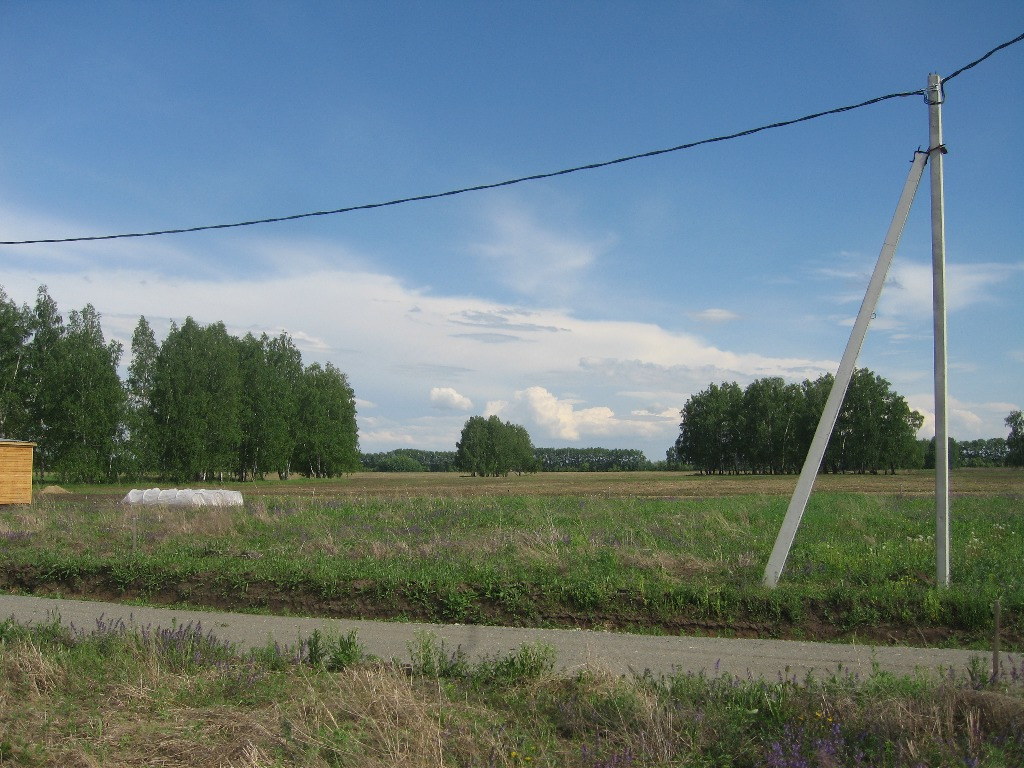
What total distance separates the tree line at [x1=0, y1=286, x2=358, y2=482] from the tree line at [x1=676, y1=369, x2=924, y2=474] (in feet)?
183

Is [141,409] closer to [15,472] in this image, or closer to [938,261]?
[15,472]

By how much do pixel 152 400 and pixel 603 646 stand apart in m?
59.7

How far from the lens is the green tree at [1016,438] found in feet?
343

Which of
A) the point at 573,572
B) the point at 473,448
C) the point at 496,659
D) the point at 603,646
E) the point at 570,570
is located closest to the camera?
the point at 496,659

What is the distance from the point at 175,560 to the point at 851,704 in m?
10.4

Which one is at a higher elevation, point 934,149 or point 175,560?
point 934,149

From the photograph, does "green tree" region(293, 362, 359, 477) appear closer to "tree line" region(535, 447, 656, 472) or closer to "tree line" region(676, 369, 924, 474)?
"tree line" region(676, 369, 924, 474)

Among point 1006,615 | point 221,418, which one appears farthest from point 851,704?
point 221,418

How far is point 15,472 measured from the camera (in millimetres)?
27562

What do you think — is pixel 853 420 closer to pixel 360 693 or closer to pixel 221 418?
pixel 221 418

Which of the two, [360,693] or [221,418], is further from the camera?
[221,418]

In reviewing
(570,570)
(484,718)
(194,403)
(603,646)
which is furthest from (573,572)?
(194,403)

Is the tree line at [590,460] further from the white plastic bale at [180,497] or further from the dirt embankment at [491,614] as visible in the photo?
the dirt embankment at [491,614]

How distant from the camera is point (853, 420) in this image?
96.9 meters
